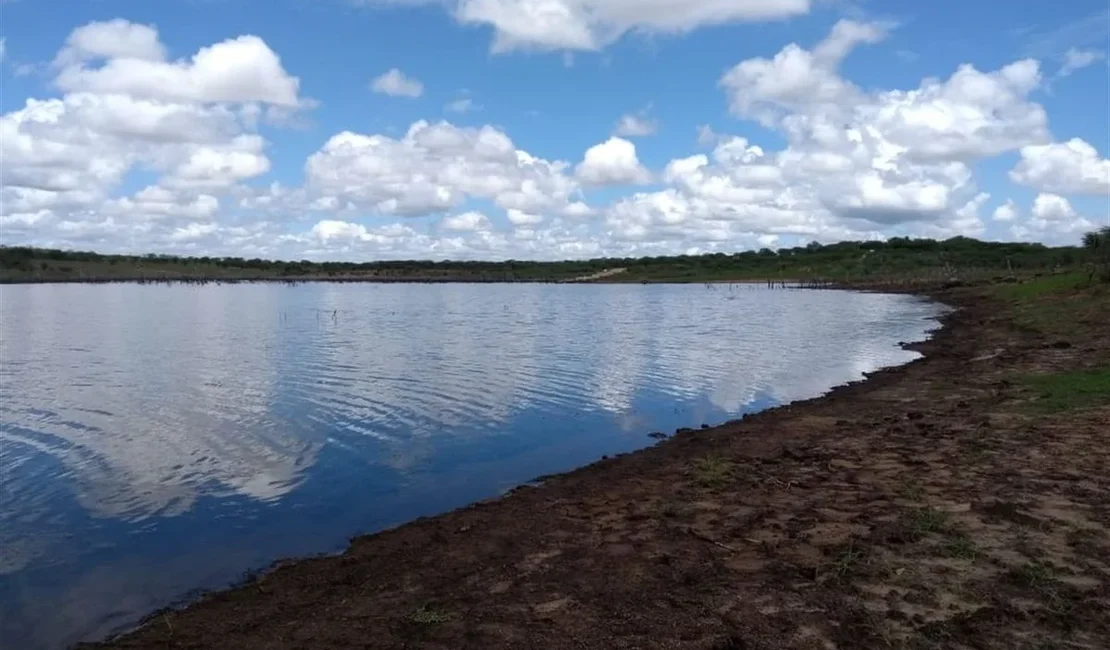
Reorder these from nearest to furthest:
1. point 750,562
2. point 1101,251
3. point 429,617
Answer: point 429,617 < point 750,562 < point 1101,251

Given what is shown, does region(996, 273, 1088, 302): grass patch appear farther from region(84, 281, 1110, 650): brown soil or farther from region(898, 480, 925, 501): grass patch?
region(898, 480, 925, 501): grass patch

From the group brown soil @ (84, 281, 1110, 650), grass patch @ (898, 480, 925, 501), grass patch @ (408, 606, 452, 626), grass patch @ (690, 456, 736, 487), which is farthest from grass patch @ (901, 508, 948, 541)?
grass patch @ (408, 606, 452, 626)

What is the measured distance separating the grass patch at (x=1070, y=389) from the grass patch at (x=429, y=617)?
43.5 feet

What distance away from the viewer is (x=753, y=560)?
873 cm

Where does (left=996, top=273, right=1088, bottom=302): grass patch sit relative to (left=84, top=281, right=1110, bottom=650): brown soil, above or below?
above

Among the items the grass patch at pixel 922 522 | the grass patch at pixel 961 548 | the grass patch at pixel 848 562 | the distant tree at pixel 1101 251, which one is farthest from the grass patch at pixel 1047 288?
the grass patch at pixel 848 562

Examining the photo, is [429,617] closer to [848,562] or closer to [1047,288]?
[848,562]

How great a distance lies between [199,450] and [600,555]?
38.4 ft

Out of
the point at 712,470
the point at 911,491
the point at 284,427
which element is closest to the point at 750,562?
the point at 911,491

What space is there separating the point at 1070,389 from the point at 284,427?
18.1m

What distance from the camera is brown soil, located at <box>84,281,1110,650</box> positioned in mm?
7012

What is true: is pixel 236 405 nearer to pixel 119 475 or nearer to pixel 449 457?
pixel 119 475

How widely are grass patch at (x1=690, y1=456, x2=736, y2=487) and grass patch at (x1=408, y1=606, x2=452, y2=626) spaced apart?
226 inches

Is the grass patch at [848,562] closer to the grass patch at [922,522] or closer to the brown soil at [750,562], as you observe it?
the brown soil at [750,562]
